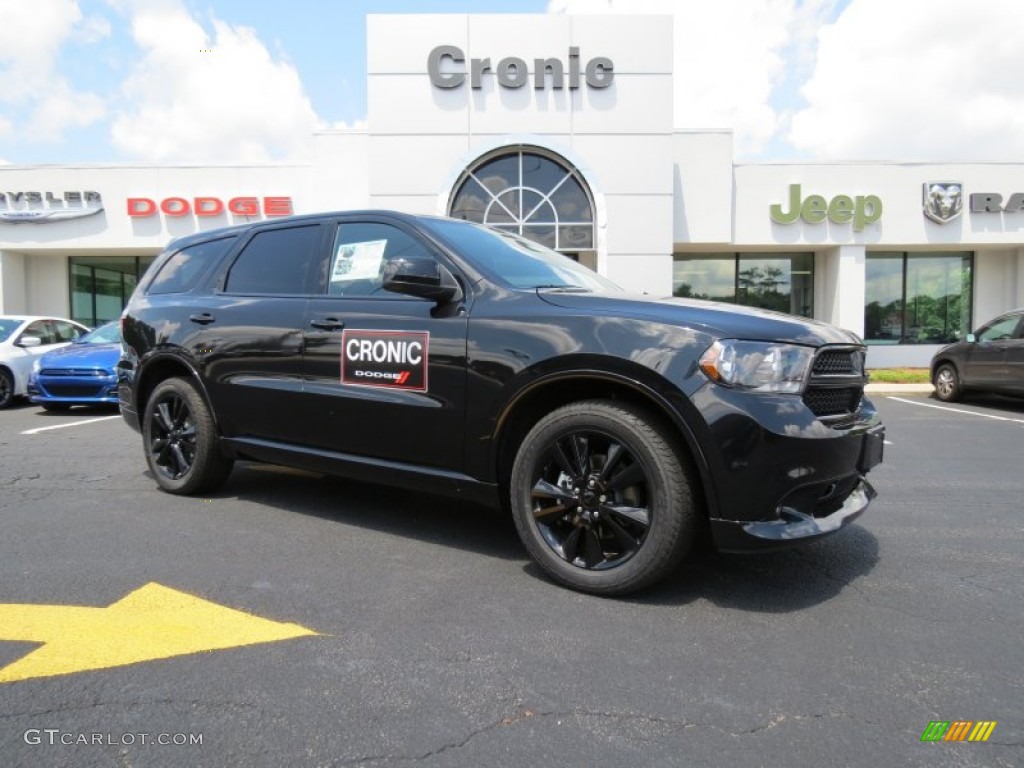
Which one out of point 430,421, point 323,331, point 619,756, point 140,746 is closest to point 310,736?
point 140,746

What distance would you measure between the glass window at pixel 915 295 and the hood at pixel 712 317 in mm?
18765

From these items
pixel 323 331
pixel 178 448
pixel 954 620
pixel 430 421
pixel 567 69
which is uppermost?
pixel 567 69

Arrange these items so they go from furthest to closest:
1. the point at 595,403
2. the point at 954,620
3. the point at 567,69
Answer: the point at 567,69, the point at 595,403, the point at 954,620

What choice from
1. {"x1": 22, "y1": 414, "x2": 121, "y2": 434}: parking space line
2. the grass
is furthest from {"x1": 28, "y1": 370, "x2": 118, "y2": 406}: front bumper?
the grass

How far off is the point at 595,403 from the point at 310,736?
1691 millimetres

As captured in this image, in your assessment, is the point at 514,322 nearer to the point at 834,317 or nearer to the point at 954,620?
the point at 954,620

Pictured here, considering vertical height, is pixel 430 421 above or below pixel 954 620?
above

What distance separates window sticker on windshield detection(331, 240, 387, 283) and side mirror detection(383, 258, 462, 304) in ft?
1.54

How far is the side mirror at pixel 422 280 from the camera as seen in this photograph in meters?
3.37

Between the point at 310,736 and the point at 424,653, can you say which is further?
the point at 424,653

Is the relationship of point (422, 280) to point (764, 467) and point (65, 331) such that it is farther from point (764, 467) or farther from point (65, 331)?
A: point (65, 331)

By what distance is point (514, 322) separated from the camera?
3.28m

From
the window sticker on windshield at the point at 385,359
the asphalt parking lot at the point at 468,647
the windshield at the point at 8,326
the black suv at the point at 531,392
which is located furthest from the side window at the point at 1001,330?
the windshield at the point at 8,326

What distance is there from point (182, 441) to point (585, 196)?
13479 mm
